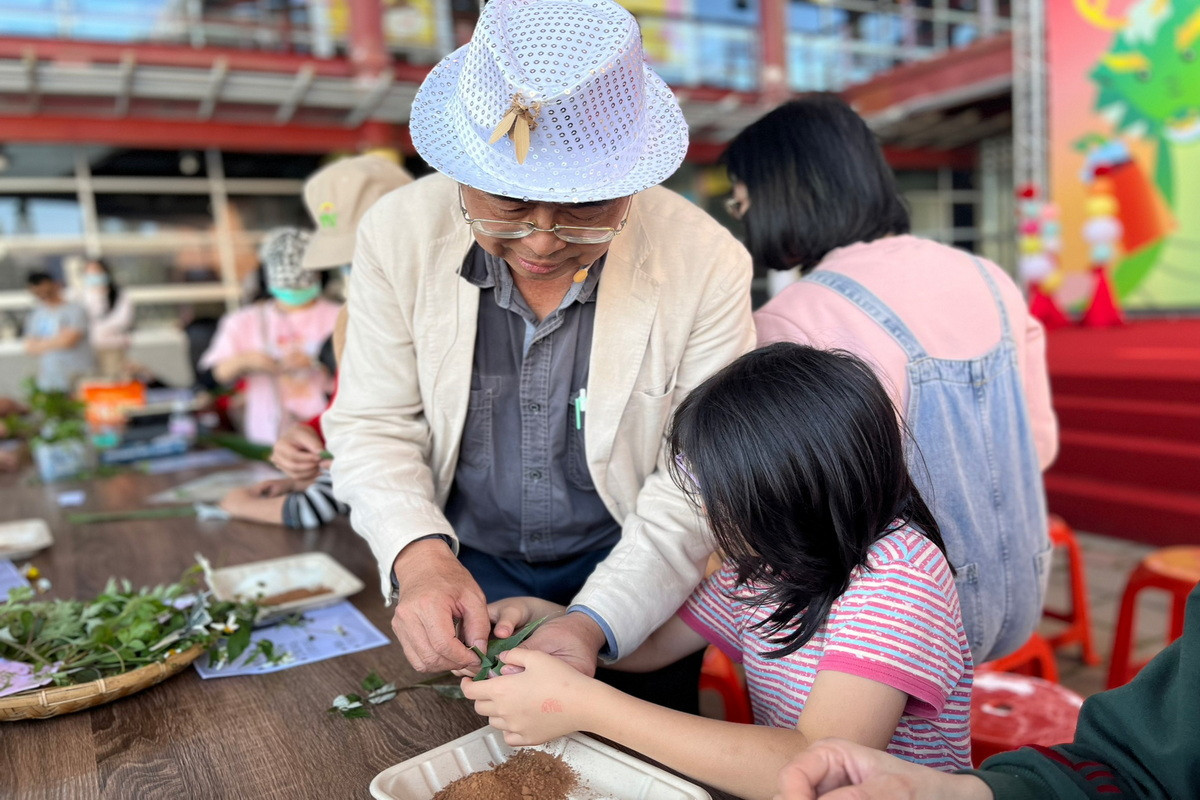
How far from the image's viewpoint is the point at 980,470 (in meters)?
1.46

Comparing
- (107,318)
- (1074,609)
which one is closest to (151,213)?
(107,318)

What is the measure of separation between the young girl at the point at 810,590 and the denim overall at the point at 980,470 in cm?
32

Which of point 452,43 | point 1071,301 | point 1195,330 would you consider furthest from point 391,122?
point 1195,330

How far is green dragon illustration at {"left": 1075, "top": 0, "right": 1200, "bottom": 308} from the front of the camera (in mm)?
6133

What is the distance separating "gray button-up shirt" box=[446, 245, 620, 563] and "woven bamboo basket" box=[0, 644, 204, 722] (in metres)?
0.53

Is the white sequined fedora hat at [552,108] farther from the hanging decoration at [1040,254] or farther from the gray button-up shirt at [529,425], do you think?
the hanging decoration at [1040,254]

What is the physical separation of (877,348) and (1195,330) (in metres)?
4.79

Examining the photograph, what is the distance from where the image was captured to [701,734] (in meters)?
0.95

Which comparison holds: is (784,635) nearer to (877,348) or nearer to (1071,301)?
(877,348)

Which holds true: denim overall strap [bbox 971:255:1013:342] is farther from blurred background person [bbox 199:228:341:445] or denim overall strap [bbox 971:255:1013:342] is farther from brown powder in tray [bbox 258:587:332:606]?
blurred background person [bbox 199:228:341:445]

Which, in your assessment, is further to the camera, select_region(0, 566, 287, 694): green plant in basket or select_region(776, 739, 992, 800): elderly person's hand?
select_region(0, 566, 287, 694): green plant in basket

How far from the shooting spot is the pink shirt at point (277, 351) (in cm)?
320

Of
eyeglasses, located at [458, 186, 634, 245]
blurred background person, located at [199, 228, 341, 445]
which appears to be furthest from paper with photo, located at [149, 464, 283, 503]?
eyeglasses, located at [458, 186, 634, 245]

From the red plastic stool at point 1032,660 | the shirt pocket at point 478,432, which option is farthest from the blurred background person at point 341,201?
the red plastic stool at point 1032,660
